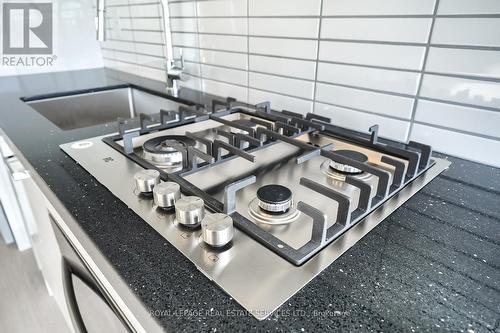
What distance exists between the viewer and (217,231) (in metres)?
0.46

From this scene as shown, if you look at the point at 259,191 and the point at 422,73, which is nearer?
the point at 259,191

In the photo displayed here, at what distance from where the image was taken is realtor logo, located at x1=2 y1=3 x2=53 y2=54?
1.77 meters

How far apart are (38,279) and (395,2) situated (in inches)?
75.4

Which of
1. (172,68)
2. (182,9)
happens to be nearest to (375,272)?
(172,68)

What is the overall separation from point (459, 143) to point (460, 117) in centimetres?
6

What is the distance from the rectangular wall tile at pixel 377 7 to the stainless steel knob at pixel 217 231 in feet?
2.12

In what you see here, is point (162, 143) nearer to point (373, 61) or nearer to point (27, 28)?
point (373, 61)

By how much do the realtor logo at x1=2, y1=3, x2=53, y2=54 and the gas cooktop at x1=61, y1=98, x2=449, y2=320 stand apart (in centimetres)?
140

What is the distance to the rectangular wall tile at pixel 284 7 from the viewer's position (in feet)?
3.03

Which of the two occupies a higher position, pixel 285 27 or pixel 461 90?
pixel 285 27

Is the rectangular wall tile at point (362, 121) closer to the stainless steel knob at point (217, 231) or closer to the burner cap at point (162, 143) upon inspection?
the burner cap at point (162, 143)

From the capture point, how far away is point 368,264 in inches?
18.0

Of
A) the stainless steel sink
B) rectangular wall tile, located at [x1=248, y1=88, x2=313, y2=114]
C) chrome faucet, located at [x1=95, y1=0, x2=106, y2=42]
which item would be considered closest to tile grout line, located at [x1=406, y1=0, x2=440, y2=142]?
rectangular wall tile, located at [x1=248, y1=88, x2=313, y2=114]

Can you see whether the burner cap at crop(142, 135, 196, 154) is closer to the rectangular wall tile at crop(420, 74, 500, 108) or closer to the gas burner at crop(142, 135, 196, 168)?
the gas burner at crop(142, 135, 196, 168)
